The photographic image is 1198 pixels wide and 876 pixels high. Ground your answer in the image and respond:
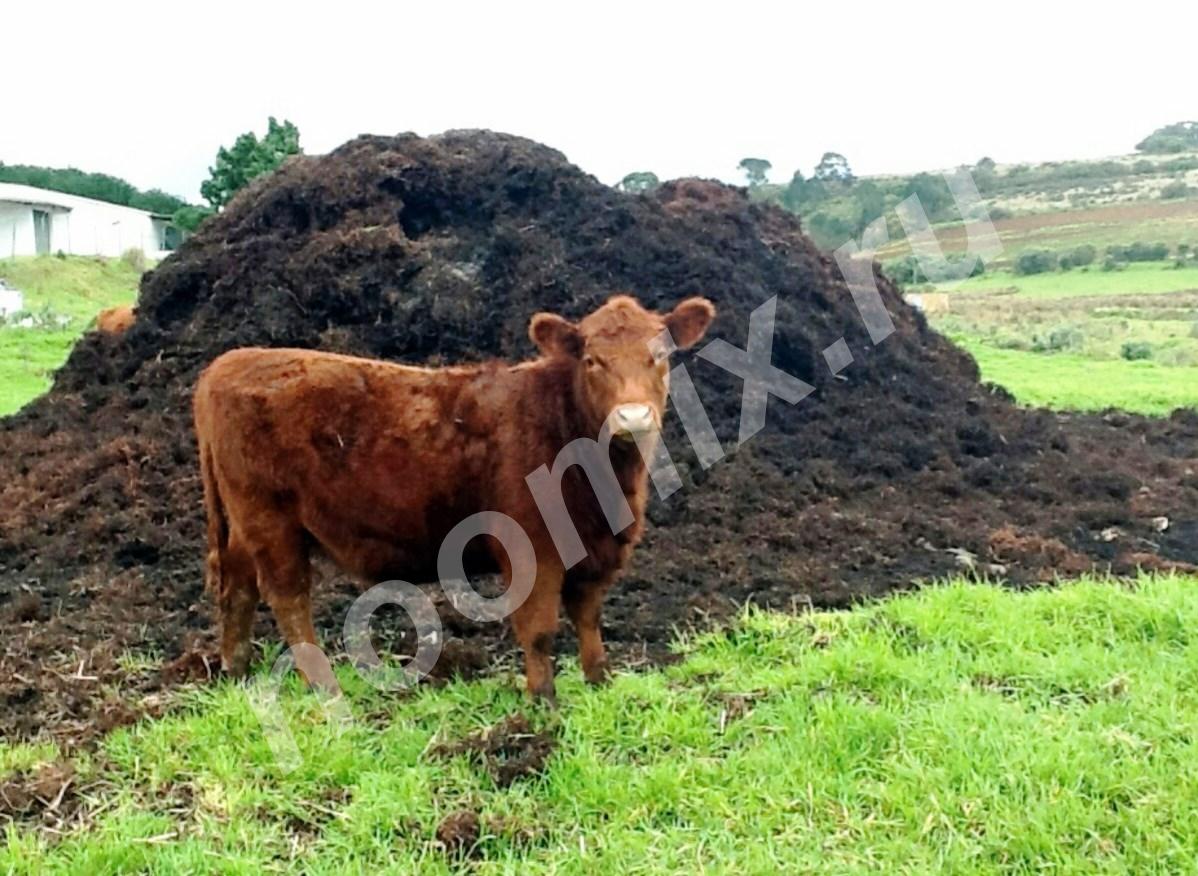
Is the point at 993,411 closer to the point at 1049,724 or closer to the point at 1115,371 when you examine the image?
the point at 1049,724

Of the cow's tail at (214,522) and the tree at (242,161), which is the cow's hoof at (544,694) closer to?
the cow's tail at (214,522)

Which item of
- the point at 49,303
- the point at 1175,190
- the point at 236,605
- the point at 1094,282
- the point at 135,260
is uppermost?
the point at 135,260

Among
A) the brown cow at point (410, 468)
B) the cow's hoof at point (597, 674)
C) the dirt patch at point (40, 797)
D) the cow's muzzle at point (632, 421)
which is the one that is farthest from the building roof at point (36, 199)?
the cow's muzzle at point (632, 421)

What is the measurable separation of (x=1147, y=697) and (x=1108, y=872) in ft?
4.14

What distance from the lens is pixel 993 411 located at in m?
10.6

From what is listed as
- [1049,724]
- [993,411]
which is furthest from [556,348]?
[993,411]

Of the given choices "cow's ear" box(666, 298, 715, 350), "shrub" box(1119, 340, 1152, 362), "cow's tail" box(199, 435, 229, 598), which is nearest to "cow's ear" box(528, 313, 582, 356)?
"cow's ear" box(666, 298, 715, 350)

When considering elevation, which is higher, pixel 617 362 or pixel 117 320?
pixel 117 320

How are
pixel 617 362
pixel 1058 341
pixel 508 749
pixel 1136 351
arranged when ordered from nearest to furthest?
pixel 508 749 < pixel 617 362 < pixel 1136 351 < pixel 1058 341

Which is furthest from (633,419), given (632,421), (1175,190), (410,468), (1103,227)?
(1175,190)

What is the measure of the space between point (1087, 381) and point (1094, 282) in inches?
937

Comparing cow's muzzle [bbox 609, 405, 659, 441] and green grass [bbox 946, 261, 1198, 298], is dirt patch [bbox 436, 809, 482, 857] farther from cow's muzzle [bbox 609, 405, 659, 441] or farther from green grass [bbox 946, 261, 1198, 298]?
green grass [bbox 946, 261, 1198, 298]

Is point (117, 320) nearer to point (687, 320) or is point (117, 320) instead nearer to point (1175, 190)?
point (687, 320)

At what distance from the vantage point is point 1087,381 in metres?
15.9
